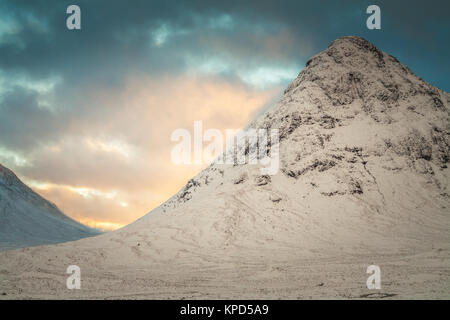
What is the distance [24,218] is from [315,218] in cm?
6158

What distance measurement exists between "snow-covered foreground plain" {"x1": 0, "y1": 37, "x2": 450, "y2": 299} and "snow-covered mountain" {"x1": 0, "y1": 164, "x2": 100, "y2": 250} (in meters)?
37.7

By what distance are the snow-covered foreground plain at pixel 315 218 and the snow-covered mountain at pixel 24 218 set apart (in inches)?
1483

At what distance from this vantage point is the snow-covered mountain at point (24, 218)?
49.0 meters

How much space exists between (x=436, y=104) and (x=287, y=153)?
704 inches

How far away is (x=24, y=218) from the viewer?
57031 mm

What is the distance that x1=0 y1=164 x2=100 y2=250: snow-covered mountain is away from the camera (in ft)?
161

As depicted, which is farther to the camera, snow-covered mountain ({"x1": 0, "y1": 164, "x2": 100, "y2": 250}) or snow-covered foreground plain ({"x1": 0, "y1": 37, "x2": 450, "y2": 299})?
snow-covered mountain ({"x1": 0, "y1": 164, "x2": 100, "y2": 250})

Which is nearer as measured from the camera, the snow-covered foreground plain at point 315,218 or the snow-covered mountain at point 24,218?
the snow-covered foreground plain at point 315,218

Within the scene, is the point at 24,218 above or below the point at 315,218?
below

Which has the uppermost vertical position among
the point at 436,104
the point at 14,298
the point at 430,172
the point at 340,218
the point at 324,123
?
the point at 436,104

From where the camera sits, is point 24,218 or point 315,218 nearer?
point 315,218

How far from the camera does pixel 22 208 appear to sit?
61000 mm
